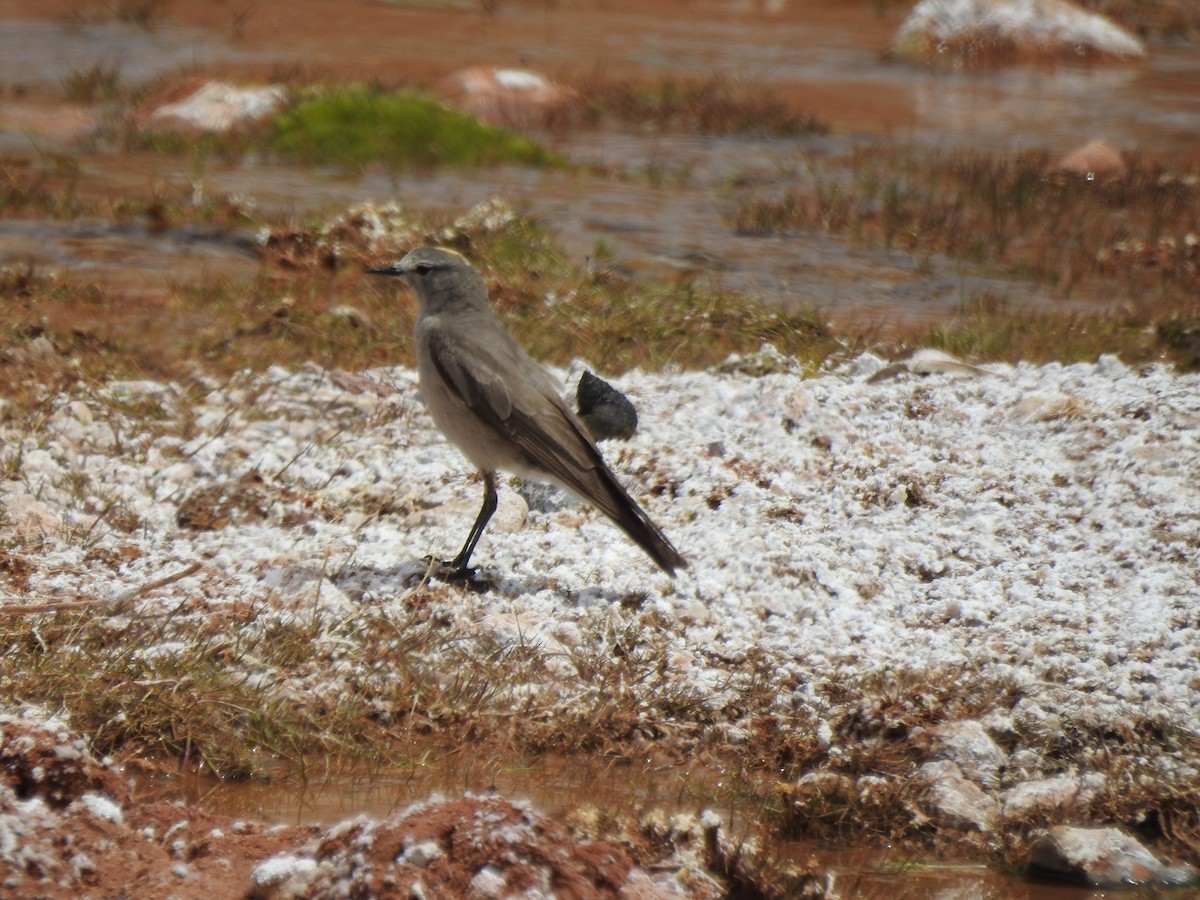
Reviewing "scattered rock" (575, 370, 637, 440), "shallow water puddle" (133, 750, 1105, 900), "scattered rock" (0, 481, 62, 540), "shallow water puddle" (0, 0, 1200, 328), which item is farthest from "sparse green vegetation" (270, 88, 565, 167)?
"shallow water puddle" (133, 750, 1105, 900)

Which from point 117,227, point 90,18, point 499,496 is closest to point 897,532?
point 499,496

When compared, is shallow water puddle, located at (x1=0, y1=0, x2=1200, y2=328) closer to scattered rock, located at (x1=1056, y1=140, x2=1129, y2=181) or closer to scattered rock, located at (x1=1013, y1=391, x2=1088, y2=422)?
→ scattered rock, located at (x1=1056, y1=140, x2=1129, y2=181)

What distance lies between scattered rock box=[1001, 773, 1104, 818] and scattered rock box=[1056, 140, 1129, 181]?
10399mm

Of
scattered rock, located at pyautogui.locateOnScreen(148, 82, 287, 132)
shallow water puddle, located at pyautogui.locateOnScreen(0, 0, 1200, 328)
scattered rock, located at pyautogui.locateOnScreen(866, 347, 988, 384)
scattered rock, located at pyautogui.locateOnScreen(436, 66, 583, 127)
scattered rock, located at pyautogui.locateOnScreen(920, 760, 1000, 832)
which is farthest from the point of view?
scattered rock, located at pyautogui.locateOnScreen(436, 66, 583, 127)

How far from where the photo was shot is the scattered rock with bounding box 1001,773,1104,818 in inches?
175

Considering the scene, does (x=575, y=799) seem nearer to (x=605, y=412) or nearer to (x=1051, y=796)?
(x=1051, y=796)

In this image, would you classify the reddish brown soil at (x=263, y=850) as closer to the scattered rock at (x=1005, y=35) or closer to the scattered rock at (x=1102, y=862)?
the scattered rock at (x=1102, y=862)

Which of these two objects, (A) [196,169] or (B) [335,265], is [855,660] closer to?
(B) [335,265]

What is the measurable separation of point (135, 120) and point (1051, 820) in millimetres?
12588

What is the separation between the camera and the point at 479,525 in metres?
5.80

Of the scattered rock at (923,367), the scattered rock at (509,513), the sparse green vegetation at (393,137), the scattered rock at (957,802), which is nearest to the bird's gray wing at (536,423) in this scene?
the scattered rock at (509,513)

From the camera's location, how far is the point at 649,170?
1408cm

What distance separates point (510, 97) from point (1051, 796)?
13.4m

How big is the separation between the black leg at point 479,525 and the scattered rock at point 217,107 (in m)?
9.50
